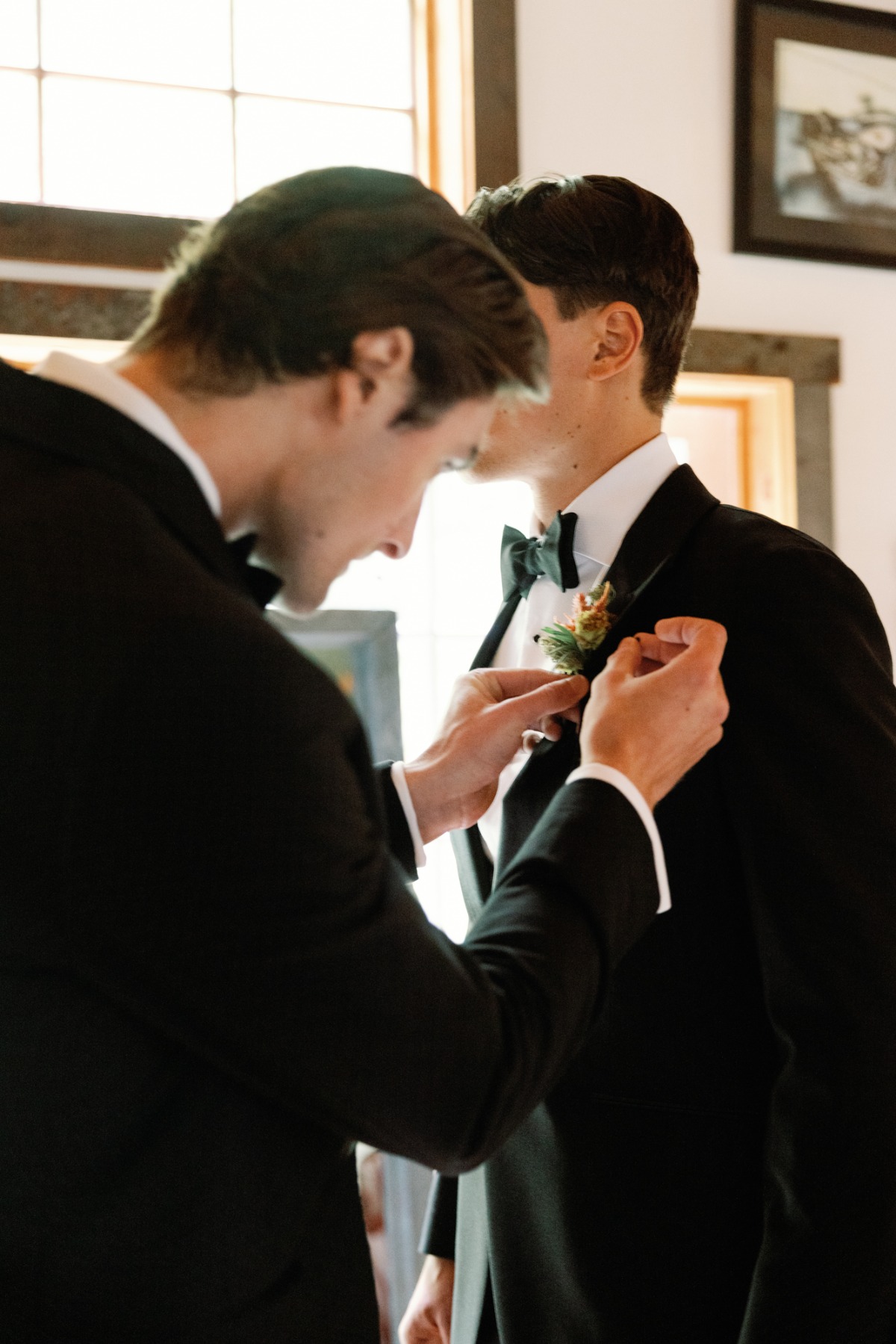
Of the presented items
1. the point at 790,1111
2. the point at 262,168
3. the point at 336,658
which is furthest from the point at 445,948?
the point at 262,168

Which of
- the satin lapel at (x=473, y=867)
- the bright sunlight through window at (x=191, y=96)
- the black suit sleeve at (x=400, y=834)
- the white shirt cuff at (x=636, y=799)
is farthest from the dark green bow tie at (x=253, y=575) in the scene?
the bright sunlight through window at (x=191, y=96)

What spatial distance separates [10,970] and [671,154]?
2625mm

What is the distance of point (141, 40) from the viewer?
265cm

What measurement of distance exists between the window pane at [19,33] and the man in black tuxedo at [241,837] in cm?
206

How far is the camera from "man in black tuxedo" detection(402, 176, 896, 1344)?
44.0 inches

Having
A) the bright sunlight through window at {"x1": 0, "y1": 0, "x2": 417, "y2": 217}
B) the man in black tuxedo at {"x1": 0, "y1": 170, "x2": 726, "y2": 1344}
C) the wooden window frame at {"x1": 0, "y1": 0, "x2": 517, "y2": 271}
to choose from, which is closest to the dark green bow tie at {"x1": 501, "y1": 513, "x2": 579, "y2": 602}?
the man in black tuxedo at {"x1": 0, "y1": 170, "x2": 726, "y2": 1344}

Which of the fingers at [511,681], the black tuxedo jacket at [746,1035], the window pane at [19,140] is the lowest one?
the black tuxedo jacket at [746,1035]

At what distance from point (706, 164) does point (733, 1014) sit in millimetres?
2282

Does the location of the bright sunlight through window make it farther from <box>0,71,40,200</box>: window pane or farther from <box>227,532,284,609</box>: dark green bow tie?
<box>227,532,284,609</box>: dark green bow tie

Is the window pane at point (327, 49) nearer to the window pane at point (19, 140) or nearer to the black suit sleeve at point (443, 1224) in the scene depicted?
the window pane at point (19, 140)

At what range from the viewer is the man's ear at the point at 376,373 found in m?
0.83

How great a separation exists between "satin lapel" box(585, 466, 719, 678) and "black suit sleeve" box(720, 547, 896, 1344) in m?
0.17

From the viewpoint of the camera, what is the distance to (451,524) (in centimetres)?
291

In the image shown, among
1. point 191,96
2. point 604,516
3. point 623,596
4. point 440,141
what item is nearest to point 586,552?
point 604,516
